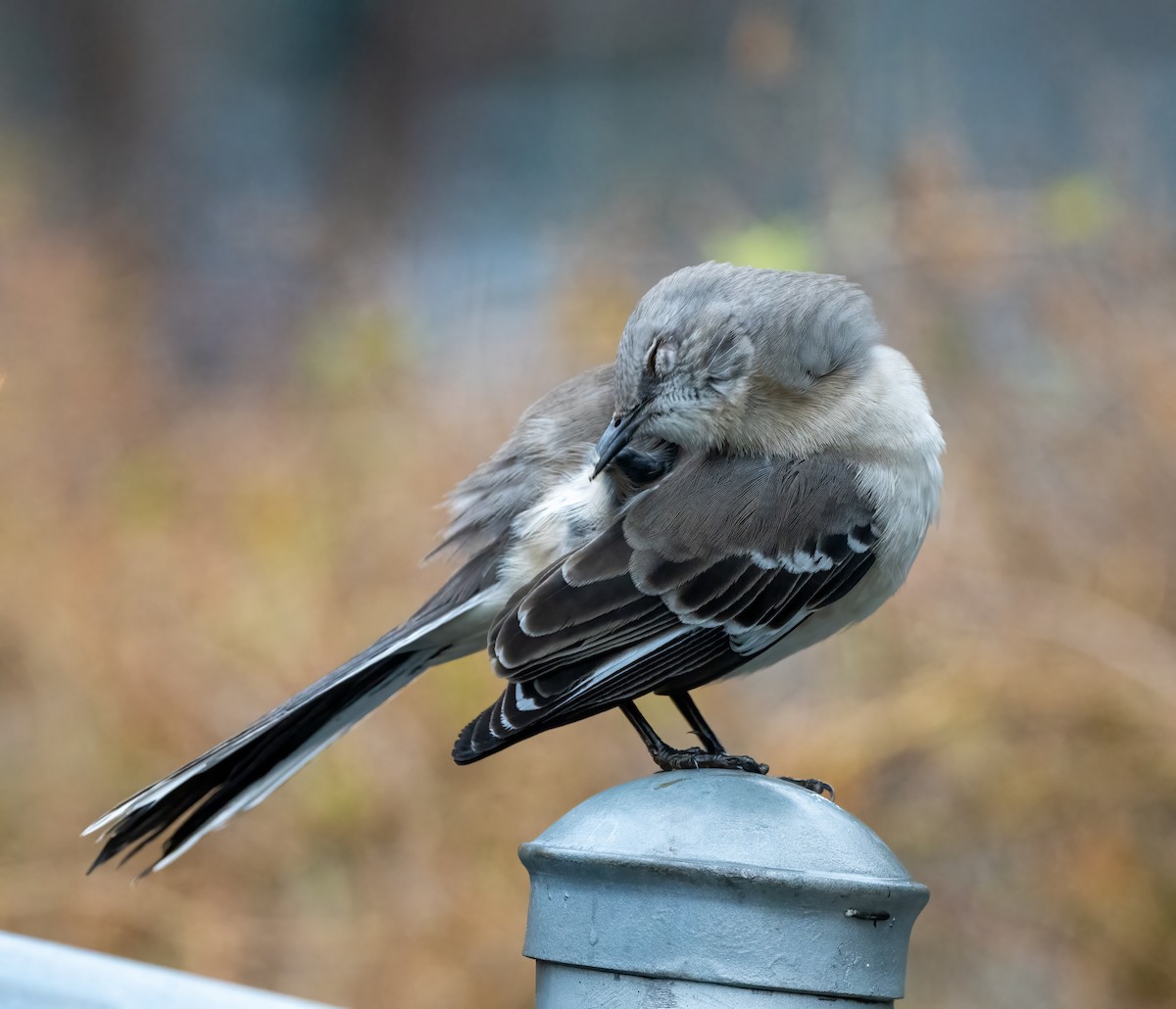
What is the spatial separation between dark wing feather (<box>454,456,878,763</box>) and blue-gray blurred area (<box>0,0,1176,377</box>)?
117 inches

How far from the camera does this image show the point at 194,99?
43.3 feet

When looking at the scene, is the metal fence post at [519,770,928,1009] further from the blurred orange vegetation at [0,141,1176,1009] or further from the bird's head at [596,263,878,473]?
the blurred orange vegetation at [0,141,1176,1009]

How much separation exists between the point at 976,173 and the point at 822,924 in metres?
4.27

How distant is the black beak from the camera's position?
2.25m

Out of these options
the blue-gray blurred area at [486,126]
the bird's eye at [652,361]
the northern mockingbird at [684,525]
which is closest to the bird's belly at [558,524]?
the northern mockingbird at [684,525]

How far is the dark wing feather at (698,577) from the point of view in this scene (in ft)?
7.14

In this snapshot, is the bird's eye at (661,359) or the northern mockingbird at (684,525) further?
the bird's eye at (661,359)

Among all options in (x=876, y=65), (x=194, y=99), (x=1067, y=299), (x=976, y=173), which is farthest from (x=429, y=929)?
(x=194, y=99)

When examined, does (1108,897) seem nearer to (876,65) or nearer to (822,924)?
(822,924)

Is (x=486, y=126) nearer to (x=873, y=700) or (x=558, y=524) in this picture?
(x=873, y=700)

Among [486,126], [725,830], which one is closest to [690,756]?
[725,830]

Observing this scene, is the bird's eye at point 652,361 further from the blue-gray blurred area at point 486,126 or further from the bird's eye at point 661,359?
the blue-gray blurred area at point 486,126

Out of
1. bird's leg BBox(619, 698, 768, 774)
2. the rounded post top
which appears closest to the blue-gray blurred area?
bird's leg BBox(619, 698, 768, 774)

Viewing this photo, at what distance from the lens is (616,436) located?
7.42 feet
